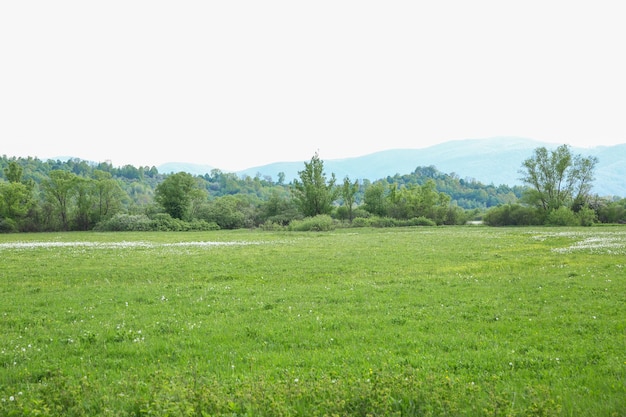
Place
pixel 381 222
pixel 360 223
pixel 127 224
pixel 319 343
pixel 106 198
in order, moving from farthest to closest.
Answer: pixel 106 198
pixel 381 222
pixel 360 223
pixel 127 224
pixel 319 343

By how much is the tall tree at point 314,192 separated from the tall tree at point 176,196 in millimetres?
23856

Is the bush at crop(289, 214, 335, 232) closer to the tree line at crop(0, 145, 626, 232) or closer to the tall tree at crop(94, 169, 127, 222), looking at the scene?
the tree line at crop(0, 145, 626, 232)

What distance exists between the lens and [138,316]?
41.2 feet

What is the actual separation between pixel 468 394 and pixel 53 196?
93.2 meters

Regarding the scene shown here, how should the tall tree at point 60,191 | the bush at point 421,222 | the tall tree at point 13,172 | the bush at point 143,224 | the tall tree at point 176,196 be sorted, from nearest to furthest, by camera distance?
1. the bush at point 143,224
2. the tall tree at point 60,191
3. the bush at point 421,222
4. the tall tree at point 13,172
5. the tall tree at point 176,196

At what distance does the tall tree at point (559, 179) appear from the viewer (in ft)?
258

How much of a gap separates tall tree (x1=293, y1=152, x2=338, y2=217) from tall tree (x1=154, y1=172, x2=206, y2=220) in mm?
23856

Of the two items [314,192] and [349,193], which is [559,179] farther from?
[314,192]

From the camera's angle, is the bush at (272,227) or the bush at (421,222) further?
the bush at (421,222)

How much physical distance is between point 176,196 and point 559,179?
8015 cm

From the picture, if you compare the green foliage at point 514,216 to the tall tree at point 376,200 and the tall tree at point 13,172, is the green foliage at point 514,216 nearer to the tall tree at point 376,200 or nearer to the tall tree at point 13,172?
the tall tree at point 376,200

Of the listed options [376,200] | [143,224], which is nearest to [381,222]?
[376,200]

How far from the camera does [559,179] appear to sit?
80.3 meters

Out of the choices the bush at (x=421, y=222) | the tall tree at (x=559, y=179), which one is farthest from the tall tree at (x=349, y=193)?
the tall tree at (x=559, y=179)
